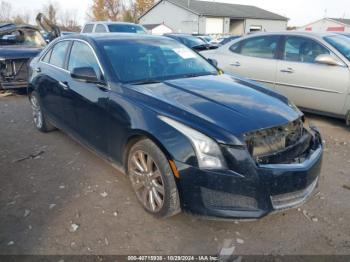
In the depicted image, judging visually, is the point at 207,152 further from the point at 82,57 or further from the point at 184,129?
the point at 82,57

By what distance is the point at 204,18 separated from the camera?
129ft

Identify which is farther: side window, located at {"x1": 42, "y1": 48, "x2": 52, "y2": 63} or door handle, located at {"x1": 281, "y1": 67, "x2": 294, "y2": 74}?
door handle, located at {"x1": 281, "y1": 67, "x2": 294, "y2": 74}

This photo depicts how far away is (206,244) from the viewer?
268cm

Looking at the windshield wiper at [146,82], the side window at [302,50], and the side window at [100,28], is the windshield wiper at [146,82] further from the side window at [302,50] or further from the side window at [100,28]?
the side window at [100,28]

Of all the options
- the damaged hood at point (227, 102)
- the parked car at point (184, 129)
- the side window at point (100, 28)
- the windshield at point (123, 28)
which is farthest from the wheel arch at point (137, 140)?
the side window at point (100, 28)

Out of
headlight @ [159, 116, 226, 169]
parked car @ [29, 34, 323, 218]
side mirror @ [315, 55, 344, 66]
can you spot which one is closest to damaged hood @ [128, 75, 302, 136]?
parked car @ [29, 34, 323, 218]

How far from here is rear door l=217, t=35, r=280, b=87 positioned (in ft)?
19.5

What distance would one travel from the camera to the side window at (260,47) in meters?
5.97

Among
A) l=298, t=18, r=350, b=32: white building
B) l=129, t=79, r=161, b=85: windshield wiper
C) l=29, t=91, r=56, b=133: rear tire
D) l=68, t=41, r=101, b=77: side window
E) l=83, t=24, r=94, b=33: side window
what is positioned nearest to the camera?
l=129, t=79, r=161, b=85: windshield wiper

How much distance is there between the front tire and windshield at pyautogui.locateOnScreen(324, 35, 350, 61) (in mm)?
3951

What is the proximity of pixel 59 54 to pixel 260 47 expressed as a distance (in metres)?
3.75

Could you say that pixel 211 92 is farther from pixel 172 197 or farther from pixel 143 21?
pixel 143 21

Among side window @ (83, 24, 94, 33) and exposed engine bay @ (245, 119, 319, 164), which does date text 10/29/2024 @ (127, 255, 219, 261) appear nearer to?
exposed engine bay @ (245, 119, 319, 164)

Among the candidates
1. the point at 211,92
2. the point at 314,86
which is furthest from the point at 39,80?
the point at 314,86
